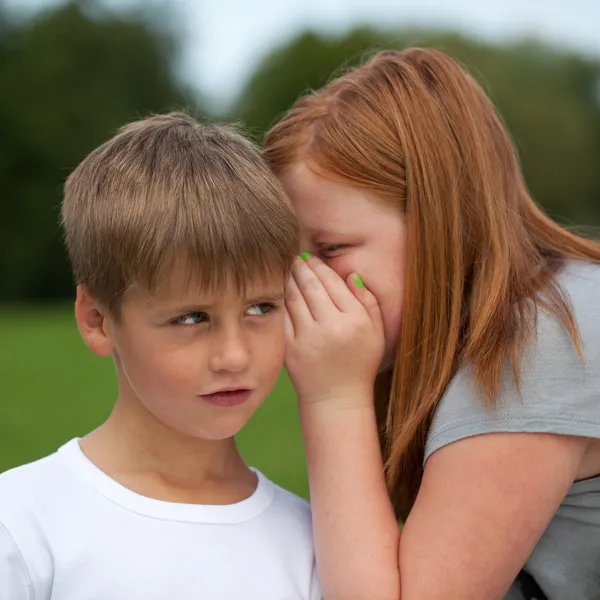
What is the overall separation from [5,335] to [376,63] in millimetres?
13550

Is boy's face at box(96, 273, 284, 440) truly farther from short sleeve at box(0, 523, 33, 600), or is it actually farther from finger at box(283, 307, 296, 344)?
short sleeve at box(0, 523, 33, 600)

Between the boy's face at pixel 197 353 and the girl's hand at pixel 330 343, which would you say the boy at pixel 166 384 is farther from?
the girl's hand at pixel 330 343

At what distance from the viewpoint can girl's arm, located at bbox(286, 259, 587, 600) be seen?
239cm

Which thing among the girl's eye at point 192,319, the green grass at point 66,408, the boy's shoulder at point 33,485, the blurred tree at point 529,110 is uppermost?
the girl's eye at point 192,319

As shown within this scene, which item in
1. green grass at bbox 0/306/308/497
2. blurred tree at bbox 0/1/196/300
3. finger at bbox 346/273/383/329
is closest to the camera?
finger at bbox 346/273/383/329

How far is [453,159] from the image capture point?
111 inches

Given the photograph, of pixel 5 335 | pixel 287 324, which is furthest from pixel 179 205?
pixel 5 335

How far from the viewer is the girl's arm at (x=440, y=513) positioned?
7.84ft

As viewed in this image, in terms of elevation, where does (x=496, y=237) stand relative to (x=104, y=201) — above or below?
below

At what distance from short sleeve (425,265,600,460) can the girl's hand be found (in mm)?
237

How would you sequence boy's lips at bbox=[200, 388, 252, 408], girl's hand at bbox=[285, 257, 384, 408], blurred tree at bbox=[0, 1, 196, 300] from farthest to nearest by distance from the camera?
blurred tree at bbox=[0, 1, 196, 300]
girl's hand at bbox=[285, 257, 384, 408]
boy's lips at bbox=[200, 388, 252, 408]

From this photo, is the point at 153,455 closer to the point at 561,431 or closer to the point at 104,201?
Result: the point at 104,201

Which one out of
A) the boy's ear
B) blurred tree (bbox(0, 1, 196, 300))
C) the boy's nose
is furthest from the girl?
blurred tree (bbox(0, 1, 196, 300))

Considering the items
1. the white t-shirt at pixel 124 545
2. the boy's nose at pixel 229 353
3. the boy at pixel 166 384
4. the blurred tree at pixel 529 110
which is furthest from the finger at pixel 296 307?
the blurred tree at pixel 529 110
